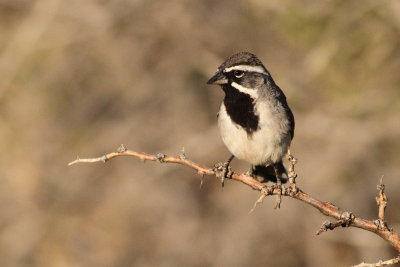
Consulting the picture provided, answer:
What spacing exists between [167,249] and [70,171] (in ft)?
5.57

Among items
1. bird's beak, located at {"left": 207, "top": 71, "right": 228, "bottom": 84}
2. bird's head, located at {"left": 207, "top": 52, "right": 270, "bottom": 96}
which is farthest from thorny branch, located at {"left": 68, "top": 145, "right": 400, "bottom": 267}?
bird's head, located at {"left": 207, "top": 52, "right": 270, "bottom": 96}

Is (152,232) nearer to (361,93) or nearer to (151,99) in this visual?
(151,99)

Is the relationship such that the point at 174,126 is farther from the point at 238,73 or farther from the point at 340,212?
the point at 340,212

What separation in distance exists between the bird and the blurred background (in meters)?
2.44

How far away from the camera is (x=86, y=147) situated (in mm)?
10117

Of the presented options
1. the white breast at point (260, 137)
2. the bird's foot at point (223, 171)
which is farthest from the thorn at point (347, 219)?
the white breast at point (260, 137)

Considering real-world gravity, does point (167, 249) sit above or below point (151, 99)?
below

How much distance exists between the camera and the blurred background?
8.52m

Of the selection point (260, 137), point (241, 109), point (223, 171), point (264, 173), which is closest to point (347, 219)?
point (223, 171)

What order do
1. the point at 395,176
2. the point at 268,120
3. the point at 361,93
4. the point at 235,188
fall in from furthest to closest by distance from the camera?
1. the point at 235,188
2. the point at 395,176
3. the point at 361,93
4. the point at 268,120

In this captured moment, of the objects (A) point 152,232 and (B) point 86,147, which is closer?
(B) point 86,147

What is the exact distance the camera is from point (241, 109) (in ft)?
19.4

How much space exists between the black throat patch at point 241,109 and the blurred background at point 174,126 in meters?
2.56

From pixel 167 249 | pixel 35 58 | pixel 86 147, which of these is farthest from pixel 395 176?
pixel 35 58
